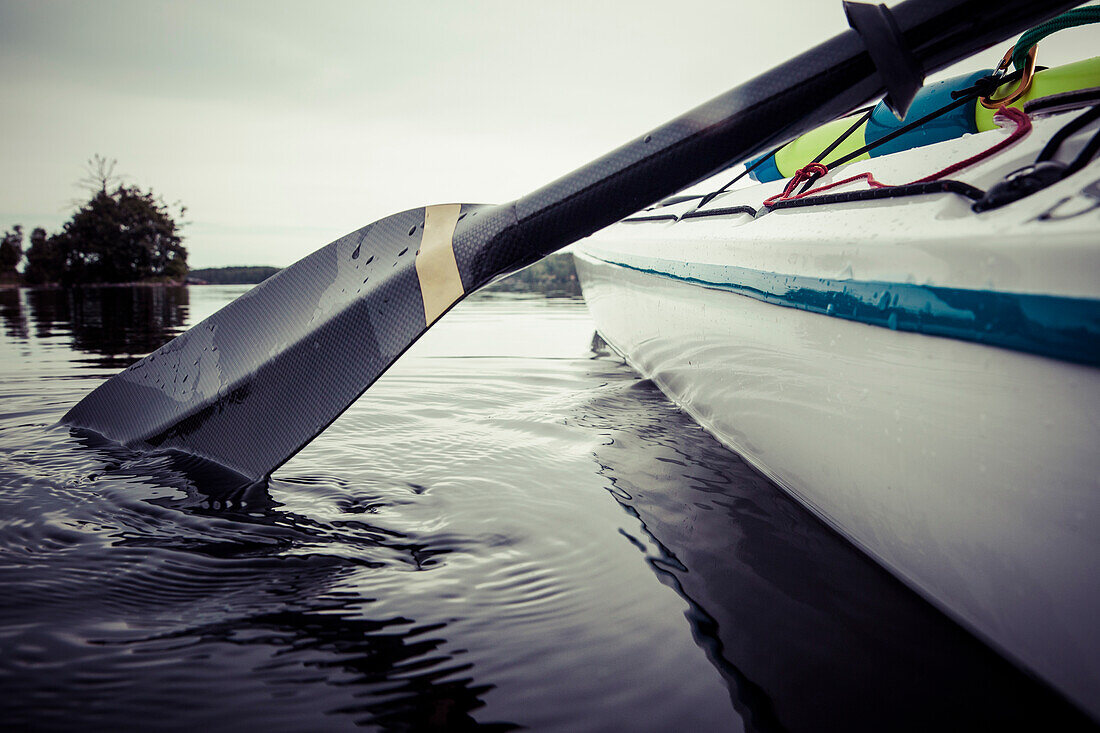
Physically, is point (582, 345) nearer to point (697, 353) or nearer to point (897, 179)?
point (697, 353)

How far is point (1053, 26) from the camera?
209 centimetres

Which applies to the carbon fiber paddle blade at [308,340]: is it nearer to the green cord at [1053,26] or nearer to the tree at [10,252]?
the green cord at [1053,26]

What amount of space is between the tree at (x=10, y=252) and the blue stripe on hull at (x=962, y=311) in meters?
47.4

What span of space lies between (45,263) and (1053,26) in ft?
134

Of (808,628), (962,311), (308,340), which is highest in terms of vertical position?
(962,311)

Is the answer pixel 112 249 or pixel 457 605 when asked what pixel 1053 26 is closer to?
pixel 457 605

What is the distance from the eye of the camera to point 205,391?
218 cm

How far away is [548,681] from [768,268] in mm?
1359

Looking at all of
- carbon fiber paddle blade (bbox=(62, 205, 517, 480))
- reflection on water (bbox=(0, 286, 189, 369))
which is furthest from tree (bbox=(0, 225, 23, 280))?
carbon fiber paddle blade (bbox=(62, 205, 517, 480))

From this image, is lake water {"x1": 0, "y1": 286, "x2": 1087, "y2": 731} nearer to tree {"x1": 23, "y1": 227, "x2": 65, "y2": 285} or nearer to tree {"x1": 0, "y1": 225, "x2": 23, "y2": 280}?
tree {"x1": 23, "y1": 227, "x2": 65, "y2": 285}

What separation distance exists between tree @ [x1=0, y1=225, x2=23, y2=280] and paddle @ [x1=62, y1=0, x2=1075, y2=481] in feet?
150

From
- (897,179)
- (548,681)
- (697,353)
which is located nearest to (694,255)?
(697,353)

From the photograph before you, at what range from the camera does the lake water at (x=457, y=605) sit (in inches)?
41.8

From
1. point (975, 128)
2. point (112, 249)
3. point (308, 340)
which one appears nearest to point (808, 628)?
point (308, 340)
